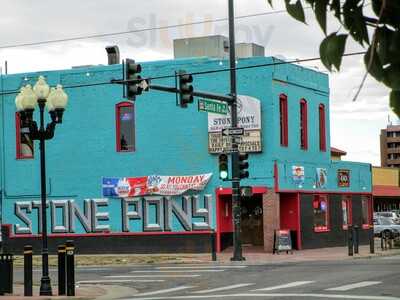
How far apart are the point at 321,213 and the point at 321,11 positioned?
3508 centimetres

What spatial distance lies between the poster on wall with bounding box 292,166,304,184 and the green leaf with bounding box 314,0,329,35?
Result: 3205 centimetres

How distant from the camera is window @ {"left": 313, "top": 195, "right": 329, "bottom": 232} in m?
36.8

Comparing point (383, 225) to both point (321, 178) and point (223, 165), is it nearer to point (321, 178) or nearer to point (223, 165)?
point (321, 178)

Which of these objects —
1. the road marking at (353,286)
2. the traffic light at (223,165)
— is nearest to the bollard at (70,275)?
the road marking at (353,286)

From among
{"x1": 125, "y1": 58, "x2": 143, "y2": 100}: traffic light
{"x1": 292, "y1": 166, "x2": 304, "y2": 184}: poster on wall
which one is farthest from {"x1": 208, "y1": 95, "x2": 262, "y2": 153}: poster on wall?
{"x1": 125, "y1": 58, "x2": 143, "y2": 100}: traffic light

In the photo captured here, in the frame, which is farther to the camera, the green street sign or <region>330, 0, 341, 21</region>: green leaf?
the green street sign

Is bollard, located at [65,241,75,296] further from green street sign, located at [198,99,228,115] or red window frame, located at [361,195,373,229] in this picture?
red window frame, located at [361,195,373,229]

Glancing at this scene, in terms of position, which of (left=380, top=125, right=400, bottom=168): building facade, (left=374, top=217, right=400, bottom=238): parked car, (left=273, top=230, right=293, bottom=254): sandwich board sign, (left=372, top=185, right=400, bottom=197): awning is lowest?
(left=374, top=217, right=400, bottom=238): parked car

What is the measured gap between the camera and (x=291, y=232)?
34875 mm

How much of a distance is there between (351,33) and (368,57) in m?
0.14

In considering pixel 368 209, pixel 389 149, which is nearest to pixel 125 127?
pixel 368 209

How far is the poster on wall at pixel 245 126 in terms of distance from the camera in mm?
33594

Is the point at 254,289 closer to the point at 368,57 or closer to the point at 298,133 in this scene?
the point at 368,57

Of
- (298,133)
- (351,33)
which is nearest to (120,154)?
(298,133)
